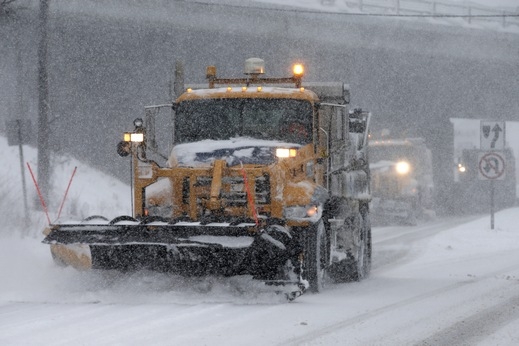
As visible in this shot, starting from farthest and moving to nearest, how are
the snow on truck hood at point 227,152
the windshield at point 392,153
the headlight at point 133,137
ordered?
1. the windshield at point 392,153
2. the headlight at point 133,137
3. the snow on truck hood at point 227,152

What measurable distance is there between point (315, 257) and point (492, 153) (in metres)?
12.2

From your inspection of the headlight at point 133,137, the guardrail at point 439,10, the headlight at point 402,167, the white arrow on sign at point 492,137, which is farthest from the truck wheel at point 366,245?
the guardrail at point 439,10

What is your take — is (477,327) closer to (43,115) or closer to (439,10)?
(43,115)

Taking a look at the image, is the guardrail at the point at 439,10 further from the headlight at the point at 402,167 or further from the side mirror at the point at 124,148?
the side mirror at the point at 124,148

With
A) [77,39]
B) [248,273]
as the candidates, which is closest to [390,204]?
[77,39]

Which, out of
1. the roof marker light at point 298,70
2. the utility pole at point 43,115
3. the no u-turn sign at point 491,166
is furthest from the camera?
the utility pole at point 43,115

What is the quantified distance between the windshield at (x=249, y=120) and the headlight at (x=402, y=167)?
1990 centimetres

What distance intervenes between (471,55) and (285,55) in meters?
9.76

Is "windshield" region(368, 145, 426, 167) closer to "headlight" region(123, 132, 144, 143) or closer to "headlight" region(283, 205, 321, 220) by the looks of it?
"headlight" region(123, 132, 144, 143)

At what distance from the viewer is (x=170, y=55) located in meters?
34.0

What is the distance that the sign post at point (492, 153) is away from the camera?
2248cm

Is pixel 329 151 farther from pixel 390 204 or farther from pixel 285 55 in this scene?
pixel 285 55

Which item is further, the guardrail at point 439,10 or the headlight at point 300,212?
the guardrail at point 439,10

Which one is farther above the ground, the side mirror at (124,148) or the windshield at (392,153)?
the side mirror at (124,148)
